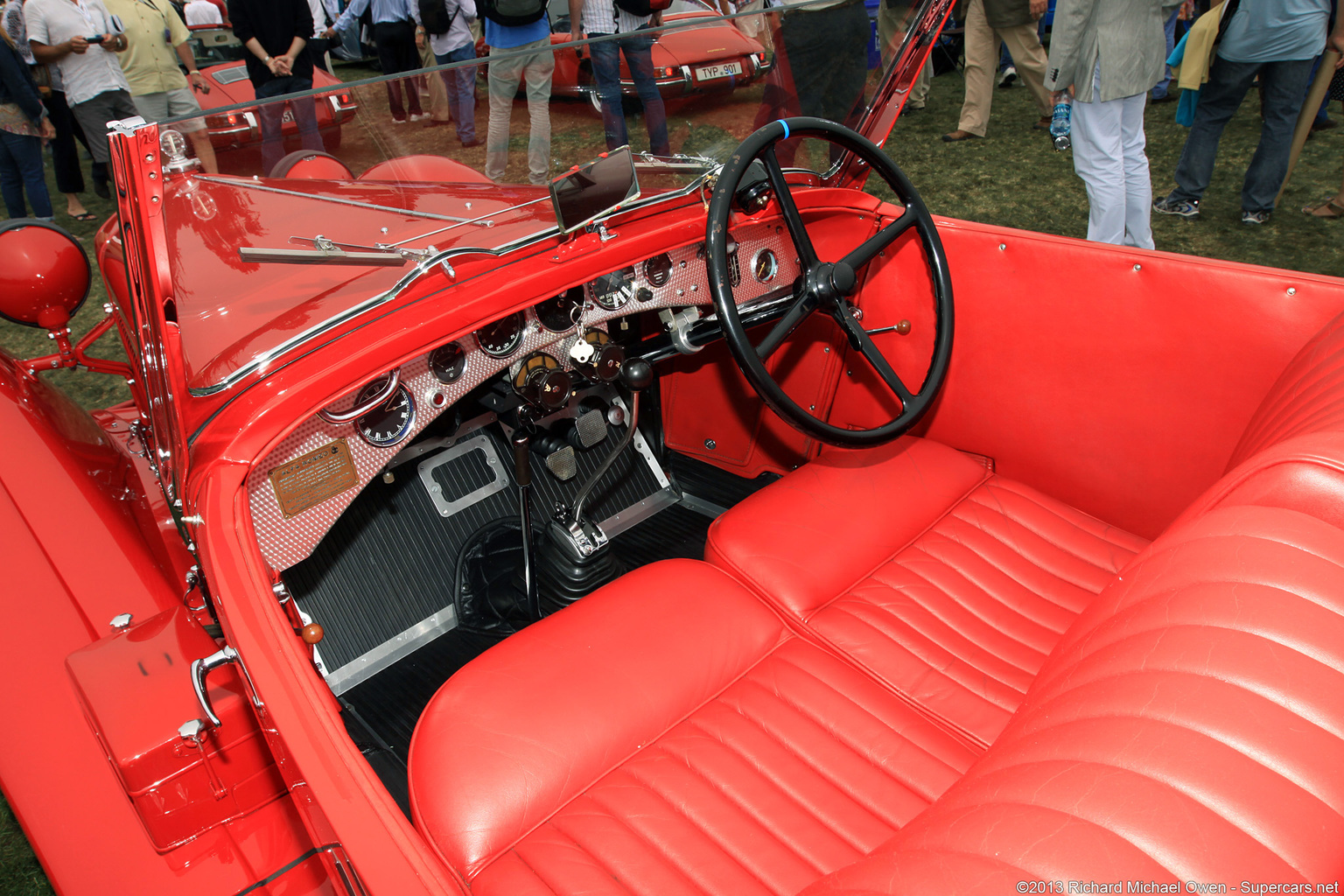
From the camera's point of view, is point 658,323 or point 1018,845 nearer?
point 1018,845

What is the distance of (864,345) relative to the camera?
1.77m

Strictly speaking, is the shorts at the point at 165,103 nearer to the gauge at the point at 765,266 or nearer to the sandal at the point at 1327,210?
the gauge at the point at 765,266

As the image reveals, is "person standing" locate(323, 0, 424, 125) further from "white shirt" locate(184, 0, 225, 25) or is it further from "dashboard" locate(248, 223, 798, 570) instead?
"dashboard" locate(248, 223, 798, 570)

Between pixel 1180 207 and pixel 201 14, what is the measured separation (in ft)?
24.7

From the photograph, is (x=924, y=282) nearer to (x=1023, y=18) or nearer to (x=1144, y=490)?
(x=1144, y=490)

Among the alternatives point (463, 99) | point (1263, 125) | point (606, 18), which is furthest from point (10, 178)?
point (1263, 125)

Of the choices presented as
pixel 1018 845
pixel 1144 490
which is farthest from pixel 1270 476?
pixel 1144 490

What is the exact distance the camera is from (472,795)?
122 centimetres

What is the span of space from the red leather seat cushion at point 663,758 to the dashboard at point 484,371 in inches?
16.6

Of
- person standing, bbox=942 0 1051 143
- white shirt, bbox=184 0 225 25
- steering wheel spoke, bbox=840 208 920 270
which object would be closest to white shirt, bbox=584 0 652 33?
steering wheel spoke, bbox=840 208 920 270

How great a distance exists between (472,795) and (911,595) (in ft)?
2.94

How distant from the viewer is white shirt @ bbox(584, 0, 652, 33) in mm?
2758

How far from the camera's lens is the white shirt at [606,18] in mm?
2758

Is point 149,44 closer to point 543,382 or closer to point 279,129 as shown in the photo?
point 279,129
